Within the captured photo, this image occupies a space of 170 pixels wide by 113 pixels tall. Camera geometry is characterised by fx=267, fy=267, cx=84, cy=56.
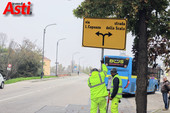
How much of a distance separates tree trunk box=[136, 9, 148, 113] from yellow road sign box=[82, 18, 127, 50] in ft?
2.05

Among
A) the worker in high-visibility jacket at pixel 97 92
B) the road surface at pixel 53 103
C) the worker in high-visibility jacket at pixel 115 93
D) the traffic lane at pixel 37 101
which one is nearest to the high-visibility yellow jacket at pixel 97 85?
the worker in high-visibility jacket at pixel 97 92

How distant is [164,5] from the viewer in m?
7.95

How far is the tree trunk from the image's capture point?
764 cm

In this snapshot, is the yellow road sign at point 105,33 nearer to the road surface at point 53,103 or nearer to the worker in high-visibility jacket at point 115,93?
the worker in high-visibility jacket at point 115,93

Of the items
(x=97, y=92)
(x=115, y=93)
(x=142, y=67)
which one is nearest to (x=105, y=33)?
(x=142, y=67)

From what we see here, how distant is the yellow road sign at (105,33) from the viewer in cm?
738

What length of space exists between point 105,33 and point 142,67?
1456 millimetres

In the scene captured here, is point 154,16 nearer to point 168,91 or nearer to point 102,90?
point 102,90

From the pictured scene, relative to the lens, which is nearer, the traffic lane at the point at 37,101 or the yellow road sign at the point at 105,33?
the yellow road sign at the point at 105,33


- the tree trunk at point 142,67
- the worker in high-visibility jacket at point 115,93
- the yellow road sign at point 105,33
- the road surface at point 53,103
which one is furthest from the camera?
the road surface at point 53,103

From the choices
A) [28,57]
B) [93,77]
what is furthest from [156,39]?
[28,57]

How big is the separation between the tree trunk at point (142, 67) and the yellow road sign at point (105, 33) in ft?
2.05

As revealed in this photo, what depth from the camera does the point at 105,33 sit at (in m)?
7.44

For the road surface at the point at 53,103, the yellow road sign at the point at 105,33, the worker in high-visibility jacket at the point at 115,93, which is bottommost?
the road surface at the point at 53,103
